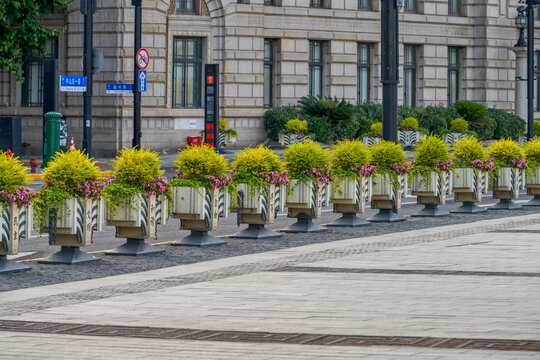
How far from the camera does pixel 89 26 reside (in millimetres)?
36156

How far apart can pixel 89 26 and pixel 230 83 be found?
416 inches

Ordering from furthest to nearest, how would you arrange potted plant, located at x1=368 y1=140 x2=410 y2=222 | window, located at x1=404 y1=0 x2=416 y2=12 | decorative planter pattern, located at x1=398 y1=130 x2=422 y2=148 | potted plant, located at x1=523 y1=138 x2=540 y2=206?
window, located at x1=404 y1=0 x2=416 y2=12
decorative planter pattern, located at x1=398 y1=130 x2=422 y2=148
potted plant, located at x1=523 y1=138 x2=540 y2=206
potted plant, located at x1=368 y1=140 x2=410 y2=222

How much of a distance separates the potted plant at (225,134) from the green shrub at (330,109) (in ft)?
10.8

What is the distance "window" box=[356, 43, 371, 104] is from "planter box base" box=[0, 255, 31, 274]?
3562 cm

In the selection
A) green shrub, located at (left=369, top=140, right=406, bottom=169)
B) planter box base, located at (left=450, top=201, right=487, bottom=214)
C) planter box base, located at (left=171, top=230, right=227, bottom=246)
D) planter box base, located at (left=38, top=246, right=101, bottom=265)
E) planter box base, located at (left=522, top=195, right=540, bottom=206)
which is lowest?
planter box base, located at (left=38, top=246, right=101, bottom=265)

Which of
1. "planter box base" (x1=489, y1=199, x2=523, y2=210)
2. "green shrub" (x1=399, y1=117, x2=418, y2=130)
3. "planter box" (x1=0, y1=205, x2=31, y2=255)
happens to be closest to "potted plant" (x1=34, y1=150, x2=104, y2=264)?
"planter box" (x1=0, y1=205, x2=31, y2=255)

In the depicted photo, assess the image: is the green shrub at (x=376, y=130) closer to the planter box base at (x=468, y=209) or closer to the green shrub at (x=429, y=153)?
the planter box base at (x=468, y=209)

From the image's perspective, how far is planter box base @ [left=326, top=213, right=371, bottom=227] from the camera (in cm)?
2302

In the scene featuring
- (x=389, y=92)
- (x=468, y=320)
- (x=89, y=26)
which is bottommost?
(x=468, y=320)

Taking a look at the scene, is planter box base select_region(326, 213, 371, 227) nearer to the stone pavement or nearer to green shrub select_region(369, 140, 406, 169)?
green shrub select_region(369, 140, 406, 169)

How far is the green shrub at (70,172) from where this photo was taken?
1700cm

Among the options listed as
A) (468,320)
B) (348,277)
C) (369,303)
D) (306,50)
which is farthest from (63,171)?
(306,50)

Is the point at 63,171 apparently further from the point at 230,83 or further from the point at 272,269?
the point at 230,83

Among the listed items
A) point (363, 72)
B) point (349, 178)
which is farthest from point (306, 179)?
point (363, 72)
